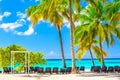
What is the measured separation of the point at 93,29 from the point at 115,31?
261 cm

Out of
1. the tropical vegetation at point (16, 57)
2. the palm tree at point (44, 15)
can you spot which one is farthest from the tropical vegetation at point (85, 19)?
the tropical vegetation at point (16, 57)

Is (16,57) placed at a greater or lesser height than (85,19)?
lesser

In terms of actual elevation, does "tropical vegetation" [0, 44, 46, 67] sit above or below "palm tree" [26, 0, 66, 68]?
below

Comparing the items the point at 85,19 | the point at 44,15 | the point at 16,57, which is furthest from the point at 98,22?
the point at 16,57

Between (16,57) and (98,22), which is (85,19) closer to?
(98,22)

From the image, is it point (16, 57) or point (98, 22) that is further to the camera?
point (16, 57)

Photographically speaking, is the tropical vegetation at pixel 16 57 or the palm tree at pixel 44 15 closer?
the palm tree at pixel 44 15

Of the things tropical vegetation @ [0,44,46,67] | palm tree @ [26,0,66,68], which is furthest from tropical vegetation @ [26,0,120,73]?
tropical vegetation @ [0,44,46,67]

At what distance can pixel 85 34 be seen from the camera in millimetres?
39812

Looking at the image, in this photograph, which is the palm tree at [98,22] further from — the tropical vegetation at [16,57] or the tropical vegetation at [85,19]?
the tropical vegetation at [16,57]

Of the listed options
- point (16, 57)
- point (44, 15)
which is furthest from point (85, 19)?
point (16, 57)

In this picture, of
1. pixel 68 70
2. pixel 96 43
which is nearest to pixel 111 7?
pixel 68 70

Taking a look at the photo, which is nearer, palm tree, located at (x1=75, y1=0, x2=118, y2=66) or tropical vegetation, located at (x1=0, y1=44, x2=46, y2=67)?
palm tree, located at (x1=75, y1=0, x2=118, y2=66)

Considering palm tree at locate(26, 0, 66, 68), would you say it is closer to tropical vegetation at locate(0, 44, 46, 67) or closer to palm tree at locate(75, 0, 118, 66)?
palm tree at locate(75, 0, 118, 66)
